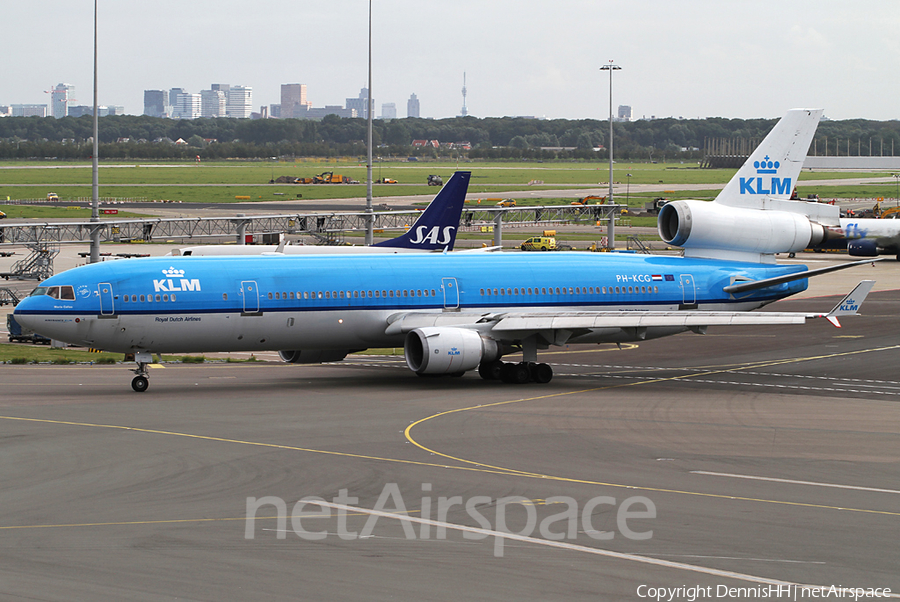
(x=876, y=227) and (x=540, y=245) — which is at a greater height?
(x=876, y=227)

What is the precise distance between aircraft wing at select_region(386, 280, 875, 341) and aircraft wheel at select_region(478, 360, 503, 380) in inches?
68.6

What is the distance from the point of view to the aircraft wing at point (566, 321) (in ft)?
139

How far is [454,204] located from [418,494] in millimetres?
37853

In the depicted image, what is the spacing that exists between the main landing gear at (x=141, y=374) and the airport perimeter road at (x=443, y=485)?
0.37 m

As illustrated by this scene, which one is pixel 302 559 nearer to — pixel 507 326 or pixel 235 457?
pixel 235 457

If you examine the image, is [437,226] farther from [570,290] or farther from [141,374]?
[141,374]

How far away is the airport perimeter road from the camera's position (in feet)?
59.6

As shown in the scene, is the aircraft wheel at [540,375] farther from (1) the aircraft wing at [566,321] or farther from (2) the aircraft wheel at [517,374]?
(1) the aircraft wing at [566,321]

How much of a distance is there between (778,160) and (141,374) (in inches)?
1165

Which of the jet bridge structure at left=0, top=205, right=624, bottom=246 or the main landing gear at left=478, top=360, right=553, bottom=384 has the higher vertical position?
the jet bridge structure at left=0, top=205, right=624, bottom=246

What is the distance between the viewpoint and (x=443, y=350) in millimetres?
41062

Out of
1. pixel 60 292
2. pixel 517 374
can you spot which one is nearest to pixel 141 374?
pixel 60 292

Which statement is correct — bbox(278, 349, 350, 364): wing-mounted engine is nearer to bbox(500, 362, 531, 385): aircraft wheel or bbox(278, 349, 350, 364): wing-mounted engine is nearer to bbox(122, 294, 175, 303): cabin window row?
bbox(500, 362, 531, 385): aircraft wheel

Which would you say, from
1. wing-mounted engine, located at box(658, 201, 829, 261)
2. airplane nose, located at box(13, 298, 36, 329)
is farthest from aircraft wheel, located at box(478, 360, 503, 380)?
airplane nose, located at box(13, 298, 36, 329)
